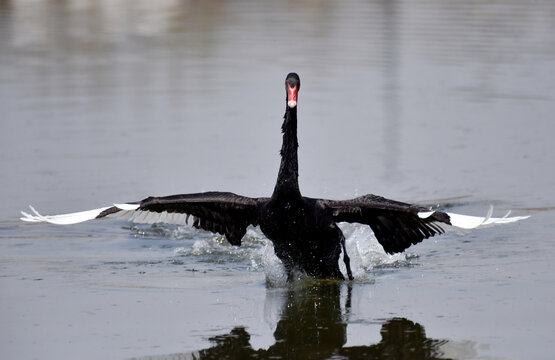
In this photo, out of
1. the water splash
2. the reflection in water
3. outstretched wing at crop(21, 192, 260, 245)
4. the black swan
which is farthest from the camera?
the water splash

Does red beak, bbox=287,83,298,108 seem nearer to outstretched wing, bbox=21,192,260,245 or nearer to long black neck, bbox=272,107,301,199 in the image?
long black neck, bbox=272,107,301,199

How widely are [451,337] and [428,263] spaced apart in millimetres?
2264

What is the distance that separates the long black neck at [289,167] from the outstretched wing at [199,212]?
0.46 metres

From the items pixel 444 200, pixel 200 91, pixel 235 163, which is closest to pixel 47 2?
pixel 200 91

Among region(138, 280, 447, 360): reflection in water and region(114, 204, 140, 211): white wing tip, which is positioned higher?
region(114, 204, 140, 211): white wing tip

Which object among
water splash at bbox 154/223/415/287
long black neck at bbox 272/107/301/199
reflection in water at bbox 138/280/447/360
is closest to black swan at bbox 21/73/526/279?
long black neck at bbox 272/107/301/199

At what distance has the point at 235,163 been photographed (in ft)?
42.0

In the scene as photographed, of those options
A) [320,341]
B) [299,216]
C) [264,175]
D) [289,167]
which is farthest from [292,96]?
[264,175]

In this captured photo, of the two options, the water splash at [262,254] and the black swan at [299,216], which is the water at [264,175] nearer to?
the water splash at [262,254]

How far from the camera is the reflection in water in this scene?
22.2ft

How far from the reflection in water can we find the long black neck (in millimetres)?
1045

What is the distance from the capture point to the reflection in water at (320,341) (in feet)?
22.2

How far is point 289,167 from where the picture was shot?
28.7 ft

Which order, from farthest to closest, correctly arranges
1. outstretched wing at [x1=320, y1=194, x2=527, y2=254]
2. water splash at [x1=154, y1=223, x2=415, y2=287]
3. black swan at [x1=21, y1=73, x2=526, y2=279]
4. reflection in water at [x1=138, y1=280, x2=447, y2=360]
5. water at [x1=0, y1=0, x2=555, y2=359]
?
water splash at [x1=154, y1=223, x2=415, y2=287], black swan at [x1=21, y1=73, x2=526, y2=279], outstretched wing at [x1=320, y1=194, x2=527, y2=254], water at [x1=0, y1=0, x2=555, y2=359], reflection in water at [x1=138, y1=280, x2=447, y2=360]
